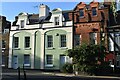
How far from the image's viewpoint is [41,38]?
35.3 metres

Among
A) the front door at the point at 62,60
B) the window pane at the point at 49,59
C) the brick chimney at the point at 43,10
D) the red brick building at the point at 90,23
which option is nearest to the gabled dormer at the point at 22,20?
the brick chimney at the point at 43,10

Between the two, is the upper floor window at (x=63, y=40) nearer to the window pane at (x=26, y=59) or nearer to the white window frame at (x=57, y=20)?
the white window frame at (x=57, y=20)

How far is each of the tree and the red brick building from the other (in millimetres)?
4533

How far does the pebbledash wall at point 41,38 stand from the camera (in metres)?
34.0

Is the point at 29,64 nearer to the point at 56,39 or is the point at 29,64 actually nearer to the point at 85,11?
the point at 56,39

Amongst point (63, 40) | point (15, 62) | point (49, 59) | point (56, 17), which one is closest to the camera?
point (63, 40)

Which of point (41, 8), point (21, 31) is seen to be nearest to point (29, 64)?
point (21, 31)

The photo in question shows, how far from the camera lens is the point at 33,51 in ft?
117

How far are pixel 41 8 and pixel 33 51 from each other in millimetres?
6141

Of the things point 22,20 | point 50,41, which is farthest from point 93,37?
point 22,20

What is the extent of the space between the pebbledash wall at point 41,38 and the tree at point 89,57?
5515mm

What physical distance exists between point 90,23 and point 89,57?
730 cm

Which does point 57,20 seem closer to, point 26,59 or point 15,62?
point 26,59

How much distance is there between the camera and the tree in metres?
26.8
